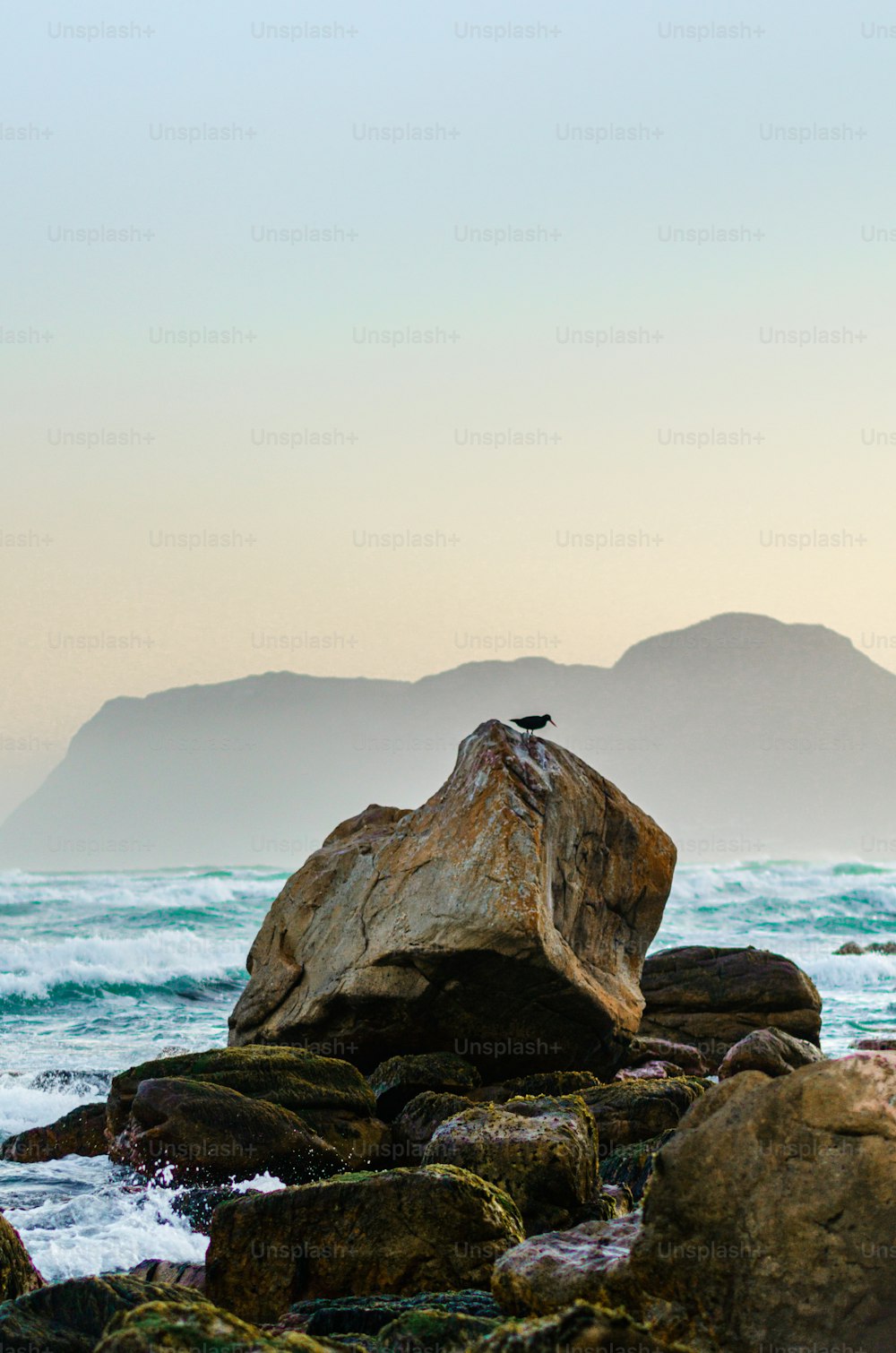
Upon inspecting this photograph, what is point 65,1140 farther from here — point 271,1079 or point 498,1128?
point 498,1128

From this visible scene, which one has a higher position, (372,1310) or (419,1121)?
(372,1310)

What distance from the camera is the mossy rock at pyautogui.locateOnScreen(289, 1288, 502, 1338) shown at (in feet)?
19.7

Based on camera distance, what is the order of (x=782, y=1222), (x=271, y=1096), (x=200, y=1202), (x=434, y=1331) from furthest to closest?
(x=271, y=1096) < (x=200, y=1202) < (x=782, y=1222) < (x=434, y=1331)

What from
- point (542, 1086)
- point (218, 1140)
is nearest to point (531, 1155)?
point (218, 1140)

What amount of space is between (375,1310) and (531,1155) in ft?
8.22

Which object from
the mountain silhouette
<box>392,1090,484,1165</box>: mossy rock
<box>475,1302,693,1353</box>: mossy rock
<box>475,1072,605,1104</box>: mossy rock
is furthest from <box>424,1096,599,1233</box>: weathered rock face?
the mountain silhouette

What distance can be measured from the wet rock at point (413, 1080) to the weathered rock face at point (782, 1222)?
21.5 feet

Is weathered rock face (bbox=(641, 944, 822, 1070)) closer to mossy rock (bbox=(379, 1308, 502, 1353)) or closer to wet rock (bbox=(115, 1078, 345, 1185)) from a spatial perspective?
wet rock (bbox=(115, 1078, 345, 1185))

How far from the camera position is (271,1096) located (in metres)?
11.1

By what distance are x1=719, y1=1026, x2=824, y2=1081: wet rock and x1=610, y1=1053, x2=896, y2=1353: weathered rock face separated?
268 inches

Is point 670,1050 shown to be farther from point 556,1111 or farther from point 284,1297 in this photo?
point 284,1297

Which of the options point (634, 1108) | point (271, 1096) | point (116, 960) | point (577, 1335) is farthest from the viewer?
point (116, 960)

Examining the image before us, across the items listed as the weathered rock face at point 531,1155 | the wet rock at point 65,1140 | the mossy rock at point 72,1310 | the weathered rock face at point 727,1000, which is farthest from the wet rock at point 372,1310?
the weathered rock face at point 727,1000

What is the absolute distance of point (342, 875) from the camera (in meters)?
14.5
